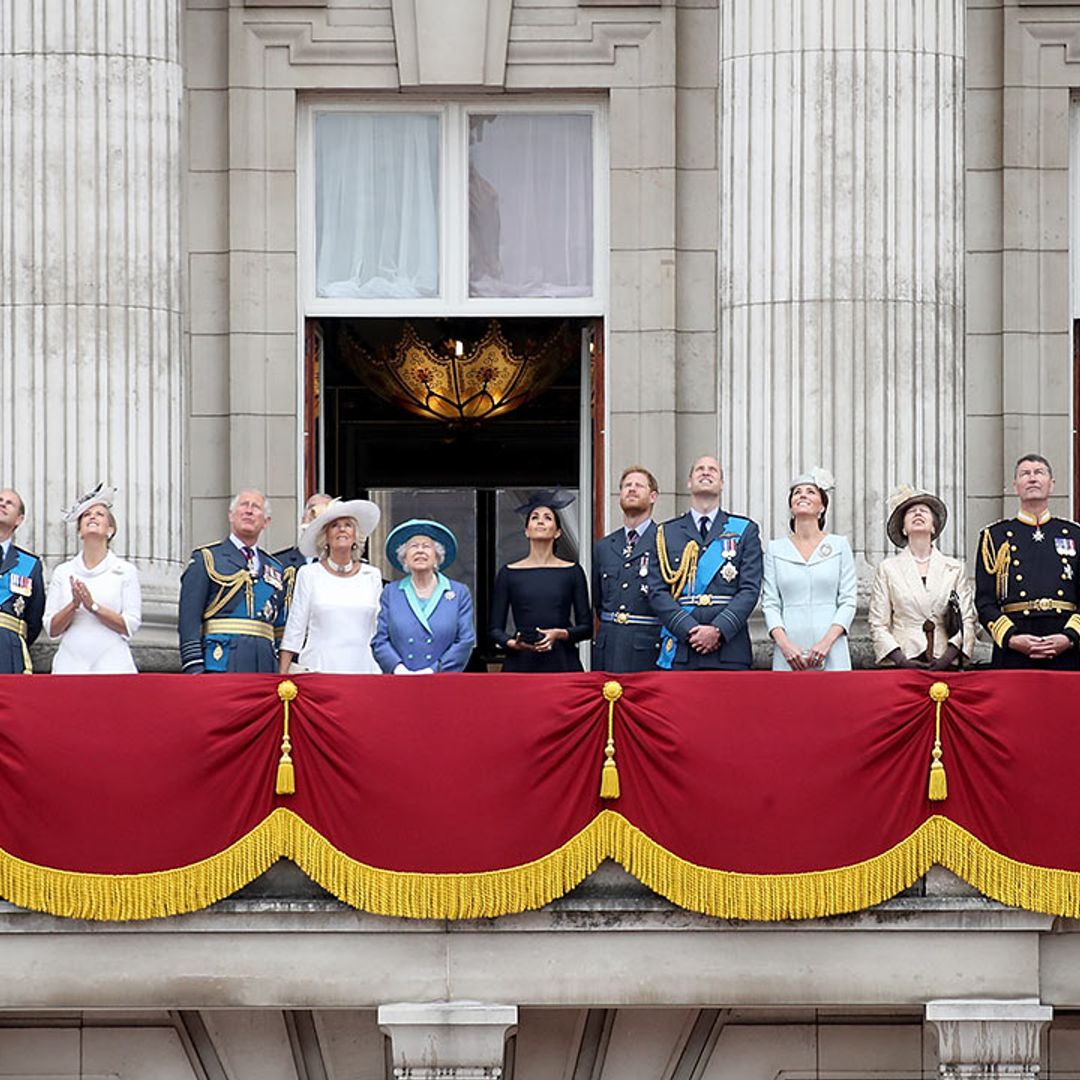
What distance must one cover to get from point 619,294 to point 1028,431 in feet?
10.4

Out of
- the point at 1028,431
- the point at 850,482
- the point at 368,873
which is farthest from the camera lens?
the point at 1028,431

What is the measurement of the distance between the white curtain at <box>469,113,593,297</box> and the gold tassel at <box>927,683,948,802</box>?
22.5 feet

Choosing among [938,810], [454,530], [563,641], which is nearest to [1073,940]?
[938,810]

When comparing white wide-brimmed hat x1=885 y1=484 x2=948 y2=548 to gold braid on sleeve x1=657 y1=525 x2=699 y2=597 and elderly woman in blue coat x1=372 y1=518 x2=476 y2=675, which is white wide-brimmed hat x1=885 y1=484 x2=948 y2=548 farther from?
elderly woman in blue coat x1=372 y1=518 x2=476 y2=675

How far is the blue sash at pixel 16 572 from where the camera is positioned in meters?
20.0

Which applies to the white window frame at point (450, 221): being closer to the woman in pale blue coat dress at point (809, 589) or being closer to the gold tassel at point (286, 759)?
the woman in pale blue coat dress at point (809, 589)

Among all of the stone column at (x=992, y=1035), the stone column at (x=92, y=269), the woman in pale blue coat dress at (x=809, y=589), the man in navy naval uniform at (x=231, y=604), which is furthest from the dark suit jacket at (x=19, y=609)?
the stone column at (x=992, y=1035)

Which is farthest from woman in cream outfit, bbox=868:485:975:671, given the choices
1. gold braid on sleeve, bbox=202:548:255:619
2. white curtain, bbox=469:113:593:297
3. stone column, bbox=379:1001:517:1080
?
white curtain, bbox=469:113:593:297

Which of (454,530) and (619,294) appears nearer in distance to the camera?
(619,294)

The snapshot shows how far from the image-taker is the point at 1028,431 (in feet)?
80.4

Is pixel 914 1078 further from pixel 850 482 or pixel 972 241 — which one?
pixel 972 241

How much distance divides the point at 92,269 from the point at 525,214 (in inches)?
146

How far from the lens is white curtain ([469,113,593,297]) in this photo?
24.8 m

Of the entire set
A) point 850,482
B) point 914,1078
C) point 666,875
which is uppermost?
point 850,482
